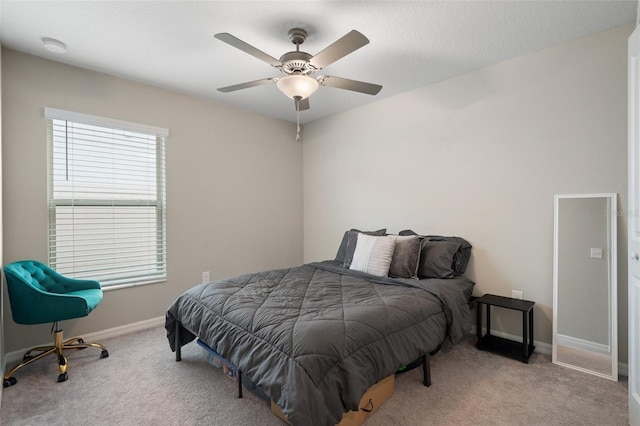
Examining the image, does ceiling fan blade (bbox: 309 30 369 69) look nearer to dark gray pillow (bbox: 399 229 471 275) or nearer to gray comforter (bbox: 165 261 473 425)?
gray comforter (bbox: 165 261 473 425)

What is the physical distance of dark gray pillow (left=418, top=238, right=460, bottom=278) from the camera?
9.10 ft

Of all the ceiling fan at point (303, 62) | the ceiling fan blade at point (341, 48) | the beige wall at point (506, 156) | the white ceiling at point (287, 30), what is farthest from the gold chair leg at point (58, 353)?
the beige wall at point (506, 156)

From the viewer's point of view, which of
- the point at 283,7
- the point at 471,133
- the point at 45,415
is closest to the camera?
the point at 45,415

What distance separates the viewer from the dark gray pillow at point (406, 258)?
110 inches

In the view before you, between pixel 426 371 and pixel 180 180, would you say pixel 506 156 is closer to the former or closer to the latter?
pixel 426 371

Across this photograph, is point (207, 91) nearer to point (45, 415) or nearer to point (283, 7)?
point (283, 7)

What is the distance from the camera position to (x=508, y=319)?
278 cm

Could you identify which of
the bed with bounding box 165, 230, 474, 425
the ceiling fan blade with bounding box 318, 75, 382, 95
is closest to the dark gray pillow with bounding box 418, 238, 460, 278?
the bed with bounding box 165, 230, 474, 425

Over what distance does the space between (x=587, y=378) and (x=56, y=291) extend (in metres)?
4.15

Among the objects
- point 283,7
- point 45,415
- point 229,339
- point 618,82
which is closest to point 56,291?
point 45,415

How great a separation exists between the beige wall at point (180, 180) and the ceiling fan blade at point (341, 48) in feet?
7.06

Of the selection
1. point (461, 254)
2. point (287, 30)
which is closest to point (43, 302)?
point (287, 30)

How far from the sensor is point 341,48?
1830 millimetres

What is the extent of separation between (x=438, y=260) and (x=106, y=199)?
3248mm
